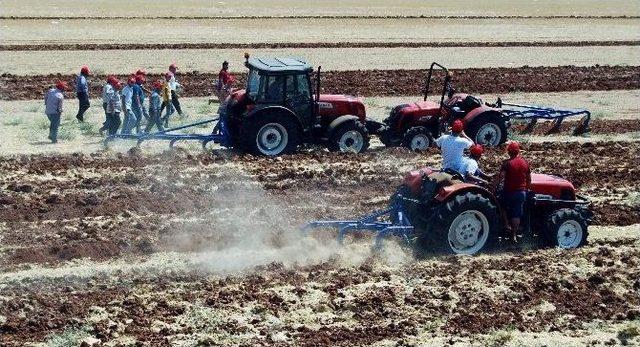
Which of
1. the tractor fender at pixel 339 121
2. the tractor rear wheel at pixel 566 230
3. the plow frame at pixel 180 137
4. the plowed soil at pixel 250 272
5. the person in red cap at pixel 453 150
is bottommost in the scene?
the plowed soil at pixel 250 272

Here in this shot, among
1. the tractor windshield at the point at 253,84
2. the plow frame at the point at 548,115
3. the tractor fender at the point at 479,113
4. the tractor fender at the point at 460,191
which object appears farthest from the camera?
the plow frame at the point at 548,115

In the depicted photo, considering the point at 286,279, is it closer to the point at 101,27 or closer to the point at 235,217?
the point at 235,217

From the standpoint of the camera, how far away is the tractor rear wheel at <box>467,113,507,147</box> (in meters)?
20.8

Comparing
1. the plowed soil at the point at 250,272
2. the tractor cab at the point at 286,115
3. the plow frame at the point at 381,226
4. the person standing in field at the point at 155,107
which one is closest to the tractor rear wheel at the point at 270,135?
the tractor cab at the point at 286,115

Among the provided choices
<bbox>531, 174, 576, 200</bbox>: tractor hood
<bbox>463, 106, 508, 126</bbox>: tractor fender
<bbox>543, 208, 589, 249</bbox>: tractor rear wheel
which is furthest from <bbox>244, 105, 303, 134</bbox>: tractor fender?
<bbox>543, 208, 589, 249</bbox>: tractor rear wheel

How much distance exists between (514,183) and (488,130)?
25.1 ft

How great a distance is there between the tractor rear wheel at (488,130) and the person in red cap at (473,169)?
6916 mm

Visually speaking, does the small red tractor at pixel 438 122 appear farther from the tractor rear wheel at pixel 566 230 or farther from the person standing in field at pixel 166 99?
the tractor rear wheel at pixel 566 230

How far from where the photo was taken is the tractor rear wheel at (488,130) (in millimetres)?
20844

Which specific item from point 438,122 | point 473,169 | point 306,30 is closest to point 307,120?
point 438,122

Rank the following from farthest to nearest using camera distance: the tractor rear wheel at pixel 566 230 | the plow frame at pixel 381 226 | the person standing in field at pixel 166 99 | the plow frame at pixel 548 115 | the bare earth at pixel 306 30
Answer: the bare earth at pixel 306 30
the person standing in field at pixel 166 99
the plow frame at pixel 548 115
the tractor rear wheel at pixel 566 230
the plow frame at pixel 381 226

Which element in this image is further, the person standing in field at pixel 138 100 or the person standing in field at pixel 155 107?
the person standing in field at pixel 155 107

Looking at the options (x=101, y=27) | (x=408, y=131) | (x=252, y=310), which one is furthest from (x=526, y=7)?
(x=252, y=310)

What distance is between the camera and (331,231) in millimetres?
14539
